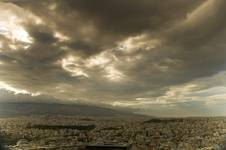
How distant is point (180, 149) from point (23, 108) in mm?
109179

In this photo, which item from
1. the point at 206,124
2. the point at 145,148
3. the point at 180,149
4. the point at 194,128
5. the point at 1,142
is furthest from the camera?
the point at 206,124

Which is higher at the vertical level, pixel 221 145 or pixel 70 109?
pixel 70 109

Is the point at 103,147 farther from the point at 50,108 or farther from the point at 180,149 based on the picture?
the point at 50,108

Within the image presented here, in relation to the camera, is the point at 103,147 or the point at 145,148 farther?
the point at 145,148

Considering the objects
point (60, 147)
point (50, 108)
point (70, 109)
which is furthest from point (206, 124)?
point (50, 108)

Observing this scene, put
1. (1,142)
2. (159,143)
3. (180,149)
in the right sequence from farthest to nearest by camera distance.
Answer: (159,143)
(180,149)
(1,142)

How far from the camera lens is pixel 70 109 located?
9669 centimetres

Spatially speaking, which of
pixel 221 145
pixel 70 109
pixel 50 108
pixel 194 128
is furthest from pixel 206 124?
pixel 50 108

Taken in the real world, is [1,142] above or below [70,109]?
below

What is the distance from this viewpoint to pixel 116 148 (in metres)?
16.1

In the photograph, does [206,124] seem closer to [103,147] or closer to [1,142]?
[103,147]

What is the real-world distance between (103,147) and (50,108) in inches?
3822

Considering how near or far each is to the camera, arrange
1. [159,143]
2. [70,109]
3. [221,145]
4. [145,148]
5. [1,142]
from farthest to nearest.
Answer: [70,109]
[159,143]
[145,148]
[221,145]
[1,142]

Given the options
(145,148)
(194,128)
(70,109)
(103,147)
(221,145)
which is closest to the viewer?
(221,145)
